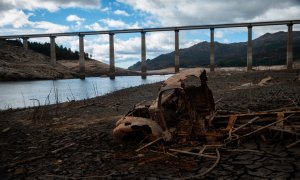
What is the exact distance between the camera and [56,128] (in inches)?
491

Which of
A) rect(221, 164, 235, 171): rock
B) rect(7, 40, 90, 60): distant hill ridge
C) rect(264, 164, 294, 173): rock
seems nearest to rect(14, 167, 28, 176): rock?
rect(221, 164, 235, 171): rock

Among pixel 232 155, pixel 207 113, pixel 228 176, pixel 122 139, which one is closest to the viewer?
pixel 228 176

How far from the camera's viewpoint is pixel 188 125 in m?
8.78

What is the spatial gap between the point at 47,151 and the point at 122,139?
1.98m

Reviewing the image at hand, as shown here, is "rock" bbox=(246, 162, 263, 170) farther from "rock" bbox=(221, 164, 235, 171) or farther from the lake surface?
the lake surface

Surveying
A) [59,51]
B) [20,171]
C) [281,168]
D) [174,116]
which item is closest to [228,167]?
[281,168]

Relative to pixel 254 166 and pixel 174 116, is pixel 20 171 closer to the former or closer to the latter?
pixel 174 116

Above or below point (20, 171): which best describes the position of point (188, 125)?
above

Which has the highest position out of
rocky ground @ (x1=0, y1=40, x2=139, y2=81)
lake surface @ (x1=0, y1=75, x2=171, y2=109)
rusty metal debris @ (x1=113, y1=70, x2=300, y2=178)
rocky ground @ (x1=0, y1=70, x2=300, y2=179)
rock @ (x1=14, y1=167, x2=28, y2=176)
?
rocky ground @ (x1=0, y1=40, x2=139, y2=81)

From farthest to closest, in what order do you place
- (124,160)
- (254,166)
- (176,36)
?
Answer: (176,36), (124,160), (254,166)

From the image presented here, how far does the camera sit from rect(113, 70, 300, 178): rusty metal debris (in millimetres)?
8031

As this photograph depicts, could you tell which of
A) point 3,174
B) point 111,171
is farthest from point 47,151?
point 111,171

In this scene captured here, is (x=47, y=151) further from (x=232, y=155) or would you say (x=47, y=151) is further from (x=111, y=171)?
(x=232, y=155)

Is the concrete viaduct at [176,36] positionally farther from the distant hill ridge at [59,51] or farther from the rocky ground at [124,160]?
the rocky ground at [124,160]
